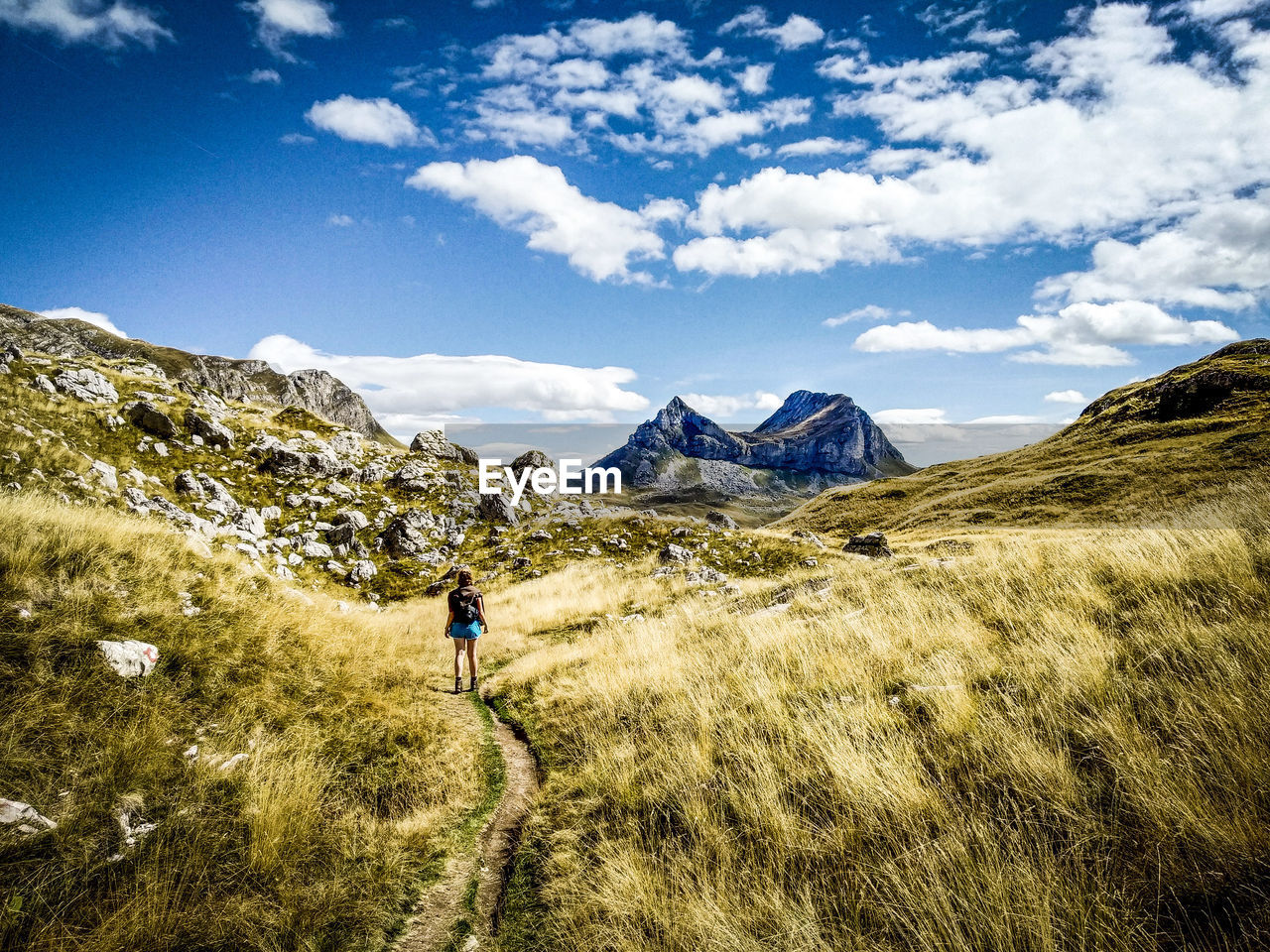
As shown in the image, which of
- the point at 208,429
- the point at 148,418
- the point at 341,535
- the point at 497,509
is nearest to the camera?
the point at 148,418

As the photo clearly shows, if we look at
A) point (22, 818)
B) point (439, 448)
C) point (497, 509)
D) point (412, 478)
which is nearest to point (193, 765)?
point (22, 818)

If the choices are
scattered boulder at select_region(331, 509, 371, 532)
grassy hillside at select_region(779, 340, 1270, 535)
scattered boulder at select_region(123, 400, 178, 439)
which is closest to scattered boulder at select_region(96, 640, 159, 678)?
scattered boulder at select_region(331, 509, 371, 532)

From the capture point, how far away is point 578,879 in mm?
4773

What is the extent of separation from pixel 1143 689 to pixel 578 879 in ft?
18.4

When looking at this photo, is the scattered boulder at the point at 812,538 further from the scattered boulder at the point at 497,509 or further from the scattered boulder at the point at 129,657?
the scattered boulder at the point at 129,657

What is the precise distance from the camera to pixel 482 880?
205 inches

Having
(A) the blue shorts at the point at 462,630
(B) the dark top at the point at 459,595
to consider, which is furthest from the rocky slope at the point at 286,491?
(A) the blue shorts at the point at 462,630

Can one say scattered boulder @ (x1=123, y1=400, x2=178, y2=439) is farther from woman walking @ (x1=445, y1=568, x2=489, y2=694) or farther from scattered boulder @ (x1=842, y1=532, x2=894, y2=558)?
scattered boulder @ (x1=842, y1=532, x2=894, y2=558)

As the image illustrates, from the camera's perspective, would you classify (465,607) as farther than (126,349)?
No

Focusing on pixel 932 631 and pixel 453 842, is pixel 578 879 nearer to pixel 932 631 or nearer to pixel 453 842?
pixel 453 842

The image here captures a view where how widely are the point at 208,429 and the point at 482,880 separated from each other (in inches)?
1239

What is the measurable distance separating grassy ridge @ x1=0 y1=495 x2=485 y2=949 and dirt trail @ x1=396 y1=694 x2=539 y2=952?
0.88 ft

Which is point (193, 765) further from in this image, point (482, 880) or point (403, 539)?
point (403, 539)

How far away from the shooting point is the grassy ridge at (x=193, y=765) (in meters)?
4.00
